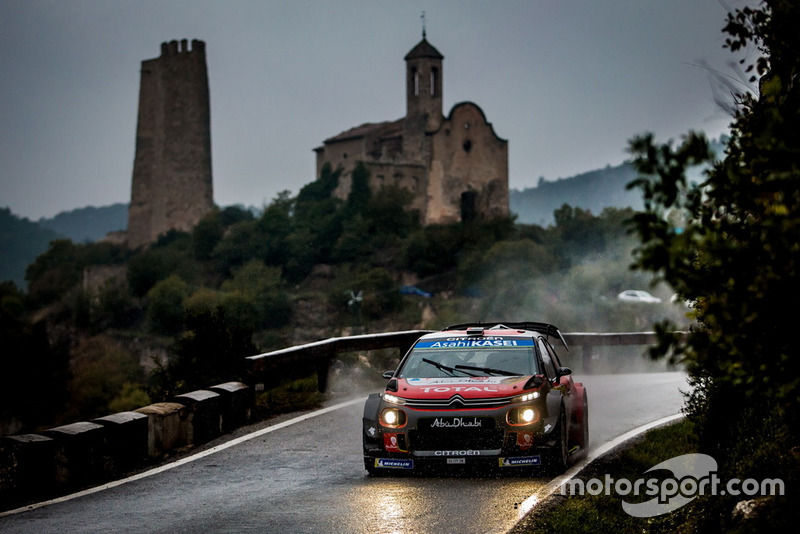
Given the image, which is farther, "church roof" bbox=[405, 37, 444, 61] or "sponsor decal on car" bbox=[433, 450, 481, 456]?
"church roof" bbox=[405, 37, 444, 61]

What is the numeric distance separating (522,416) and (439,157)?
93.6 meters

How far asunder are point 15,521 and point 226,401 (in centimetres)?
540

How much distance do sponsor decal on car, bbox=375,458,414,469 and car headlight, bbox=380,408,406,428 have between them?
1.10 feet

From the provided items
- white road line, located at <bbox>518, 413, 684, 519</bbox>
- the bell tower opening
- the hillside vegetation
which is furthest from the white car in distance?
white road line, located at <bbox>518, 413, 684, 519</bbox>

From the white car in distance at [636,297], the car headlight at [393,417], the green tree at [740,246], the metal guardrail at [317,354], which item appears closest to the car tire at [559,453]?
the car headlight at [393,417]

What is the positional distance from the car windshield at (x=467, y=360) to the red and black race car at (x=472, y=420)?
0.01 m

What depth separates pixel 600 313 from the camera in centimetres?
8669

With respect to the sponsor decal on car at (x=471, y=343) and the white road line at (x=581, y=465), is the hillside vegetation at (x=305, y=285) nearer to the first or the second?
the white road line at (x=581, y=465)

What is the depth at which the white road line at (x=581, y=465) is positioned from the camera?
947 centimetres

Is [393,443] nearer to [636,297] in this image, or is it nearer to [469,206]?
[636,297]

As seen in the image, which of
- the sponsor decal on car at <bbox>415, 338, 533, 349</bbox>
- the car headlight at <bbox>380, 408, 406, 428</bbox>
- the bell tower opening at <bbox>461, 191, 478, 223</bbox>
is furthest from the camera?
the bell tower opening at <bbox>461, 191, 478, 223</bbox>

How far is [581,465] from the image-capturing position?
38.1ft

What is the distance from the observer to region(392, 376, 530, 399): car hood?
11000 mm

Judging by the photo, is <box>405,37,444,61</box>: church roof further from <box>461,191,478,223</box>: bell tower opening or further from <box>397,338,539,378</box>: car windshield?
<box>397,338,539,378</box>: car windshield
